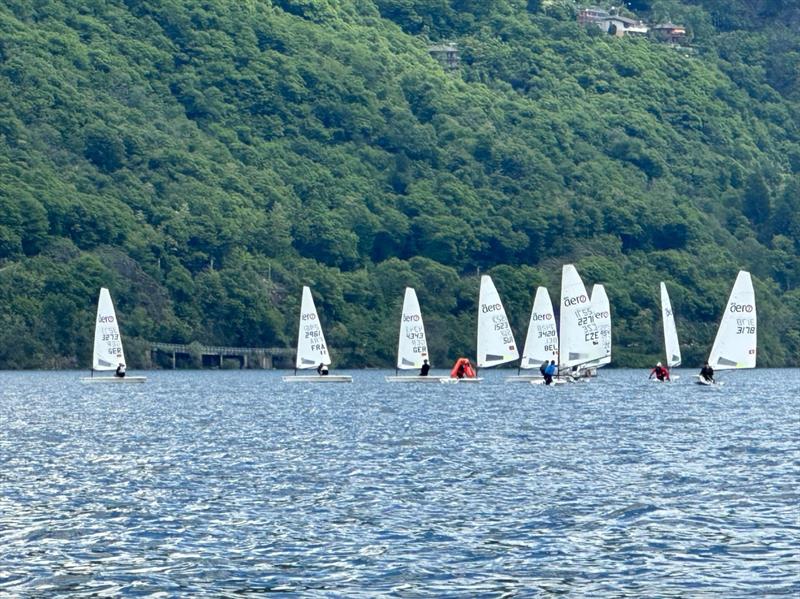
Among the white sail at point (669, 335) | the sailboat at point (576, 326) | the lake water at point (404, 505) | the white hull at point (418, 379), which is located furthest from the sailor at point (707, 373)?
the lake water at point (404, 505)

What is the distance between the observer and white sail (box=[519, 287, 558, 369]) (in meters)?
115

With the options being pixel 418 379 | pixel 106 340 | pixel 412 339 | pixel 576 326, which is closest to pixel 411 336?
pixel 412 339

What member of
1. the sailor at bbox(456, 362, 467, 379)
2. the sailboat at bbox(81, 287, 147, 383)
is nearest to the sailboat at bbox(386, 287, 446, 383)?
the sailor at bbox(456, 362, 467, 379)

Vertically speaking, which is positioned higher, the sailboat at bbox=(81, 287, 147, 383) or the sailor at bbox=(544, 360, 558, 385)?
the sailboat at bbox=(81, 287, 147, 383)

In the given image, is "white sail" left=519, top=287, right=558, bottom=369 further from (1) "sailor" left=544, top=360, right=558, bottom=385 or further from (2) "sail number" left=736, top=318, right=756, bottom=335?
(2) "sail number" left=736, top=318, right=756, bottom=335

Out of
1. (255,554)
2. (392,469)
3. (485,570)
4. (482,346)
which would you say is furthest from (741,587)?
(482,346)

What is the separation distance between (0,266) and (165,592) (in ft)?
541

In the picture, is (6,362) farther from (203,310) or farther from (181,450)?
(181,450)

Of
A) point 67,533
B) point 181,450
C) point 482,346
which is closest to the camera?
point 67,533

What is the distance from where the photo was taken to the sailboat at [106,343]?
422 ft

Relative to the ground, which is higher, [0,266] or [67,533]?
[0,266]

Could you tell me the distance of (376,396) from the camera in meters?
103

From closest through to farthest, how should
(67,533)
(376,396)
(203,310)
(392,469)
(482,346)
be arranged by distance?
(67,533) → (392,469) → (376,396) → (482,346) → (203,310)

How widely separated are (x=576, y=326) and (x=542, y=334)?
6.65m
